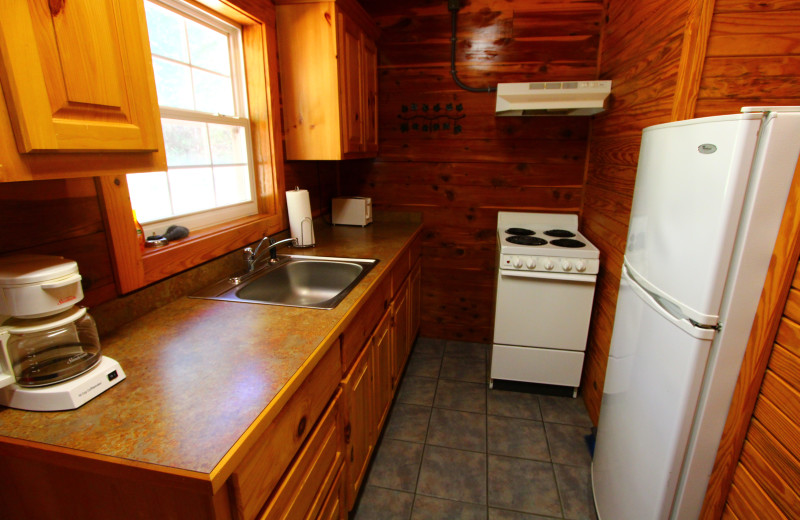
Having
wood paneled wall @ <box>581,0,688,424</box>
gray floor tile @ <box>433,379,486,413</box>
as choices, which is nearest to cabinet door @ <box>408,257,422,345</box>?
gray floor tile @ <box>433,379,486,413</box>

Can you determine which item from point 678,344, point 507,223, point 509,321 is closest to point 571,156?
point 507,223

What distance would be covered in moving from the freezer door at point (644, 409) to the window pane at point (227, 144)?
179cm

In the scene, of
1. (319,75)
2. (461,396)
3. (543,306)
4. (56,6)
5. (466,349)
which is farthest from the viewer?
(466,349)

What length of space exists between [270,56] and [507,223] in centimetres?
178

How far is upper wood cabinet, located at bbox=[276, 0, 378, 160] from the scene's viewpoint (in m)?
1.95

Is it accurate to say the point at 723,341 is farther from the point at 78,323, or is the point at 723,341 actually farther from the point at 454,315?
the point at 454,315

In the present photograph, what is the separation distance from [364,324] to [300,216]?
0.80 m

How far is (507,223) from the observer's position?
108 inches

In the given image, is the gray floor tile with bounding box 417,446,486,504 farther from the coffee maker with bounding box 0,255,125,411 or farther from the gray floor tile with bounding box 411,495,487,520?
the coffee maker with bounding box 0,255,125,411

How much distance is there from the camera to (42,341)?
2.77 ft

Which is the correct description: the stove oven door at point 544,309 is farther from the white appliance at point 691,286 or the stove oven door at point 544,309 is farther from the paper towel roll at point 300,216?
the paper towel roll at point 300,216

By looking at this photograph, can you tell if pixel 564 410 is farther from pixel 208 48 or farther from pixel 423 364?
pixel 208 48

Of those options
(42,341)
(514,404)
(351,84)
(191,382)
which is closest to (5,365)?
(42,341)

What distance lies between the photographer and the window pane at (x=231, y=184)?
5.92ft
